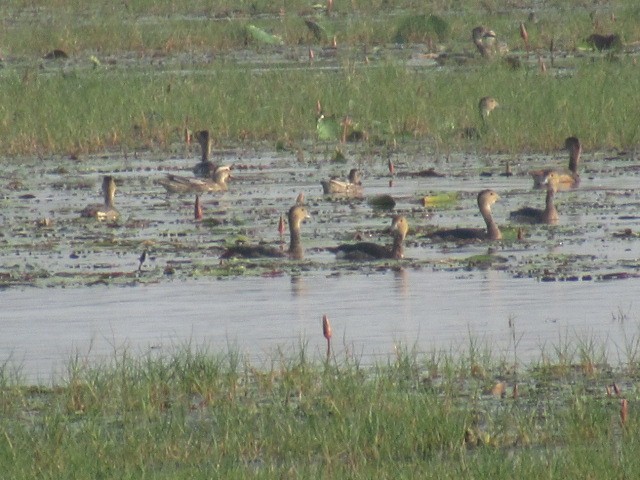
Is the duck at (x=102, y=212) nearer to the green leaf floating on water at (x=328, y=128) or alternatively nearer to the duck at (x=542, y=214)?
the duck at (x=542, y=214)

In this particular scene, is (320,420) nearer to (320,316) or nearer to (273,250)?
(320,316)

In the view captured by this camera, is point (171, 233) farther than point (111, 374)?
Yes

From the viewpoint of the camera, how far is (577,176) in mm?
18344

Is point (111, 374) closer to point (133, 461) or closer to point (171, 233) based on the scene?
point (133, 461)

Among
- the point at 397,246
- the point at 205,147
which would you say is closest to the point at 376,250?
the point at 397,246

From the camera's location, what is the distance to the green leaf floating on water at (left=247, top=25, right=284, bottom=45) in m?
31.8

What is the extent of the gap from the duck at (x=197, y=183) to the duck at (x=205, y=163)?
0.62ft

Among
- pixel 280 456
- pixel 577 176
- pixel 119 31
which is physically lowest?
pixel 280 456

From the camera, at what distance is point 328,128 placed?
21.6m

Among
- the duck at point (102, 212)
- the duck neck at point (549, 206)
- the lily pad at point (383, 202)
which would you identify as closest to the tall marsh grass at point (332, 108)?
the lily pad at point (383, 202)

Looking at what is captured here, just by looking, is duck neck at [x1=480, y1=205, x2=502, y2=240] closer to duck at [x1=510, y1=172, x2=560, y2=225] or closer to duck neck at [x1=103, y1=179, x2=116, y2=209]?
duck at [x1=510, y1=172, x2=560, y2=225]

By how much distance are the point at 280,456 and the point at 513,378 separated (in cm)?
173

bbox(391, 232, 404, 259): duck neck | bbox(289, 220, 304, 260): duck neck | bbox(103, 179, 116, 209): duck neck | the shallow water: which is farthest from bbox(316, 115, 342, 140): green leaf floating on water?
bbox(391, 232, 404, 259): duck neck

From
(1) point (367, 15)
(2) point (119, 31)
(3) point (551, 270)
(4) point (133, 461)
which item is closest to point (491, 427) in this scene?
(4) point (133, 461)
